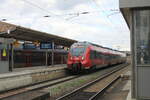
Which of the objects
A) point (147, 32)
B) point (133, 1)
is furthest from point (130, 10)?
point (147, 32)

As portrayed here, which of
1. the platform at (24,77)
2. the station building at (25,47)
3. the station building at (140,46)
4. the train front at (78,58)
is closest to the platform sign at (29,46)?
the station building at (25,47)

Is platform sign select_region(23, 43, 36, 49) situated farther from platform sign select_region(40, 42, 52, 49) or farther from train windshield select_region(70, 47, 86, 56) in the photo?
train windshield select_region(70, 47, 86, 56)

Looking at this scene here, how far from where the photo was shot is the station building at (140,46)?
855cm

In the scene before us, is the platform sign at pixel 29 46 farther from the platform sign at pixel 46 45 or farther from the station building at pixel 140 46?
the station building at pixel 140 46

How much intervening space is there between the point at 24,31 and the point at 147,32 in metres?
11.5

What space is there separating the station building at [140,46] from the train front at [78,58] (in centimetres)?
1360

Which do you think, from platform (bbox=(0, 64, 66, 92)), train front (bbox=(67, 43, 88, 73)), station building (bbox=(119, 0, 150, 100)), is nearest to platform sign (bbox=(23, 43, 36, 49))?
platform (bbox=(0, 64, 66, 92))

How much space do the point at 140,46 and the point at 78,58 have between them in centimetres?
1422

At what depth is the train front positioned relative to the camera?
2245 cm

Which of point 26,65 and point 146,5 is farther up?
point 146,5

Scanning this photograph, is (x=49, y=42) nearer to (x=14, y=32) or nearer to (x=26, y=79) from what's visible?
(x=14, y=32)

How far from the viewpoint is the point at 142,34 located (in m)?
8.62

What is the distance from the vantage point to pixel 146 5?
8.32 meters

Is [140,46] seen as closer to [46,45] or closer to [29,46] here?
[46,45]
